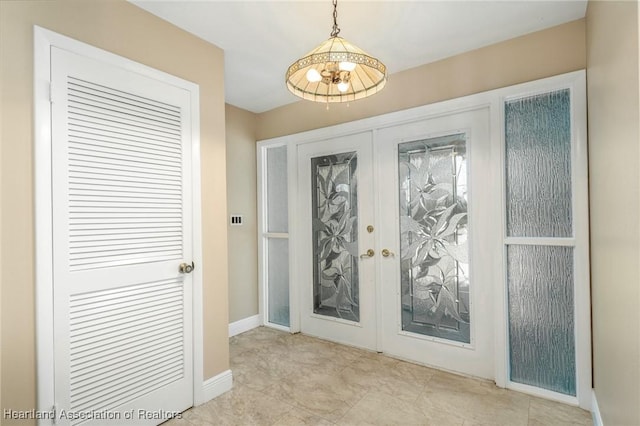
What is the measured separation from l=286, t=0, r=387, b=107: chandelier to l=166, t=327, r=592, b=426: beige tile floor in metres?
1.93

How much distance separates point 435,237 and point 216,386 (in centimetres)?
198

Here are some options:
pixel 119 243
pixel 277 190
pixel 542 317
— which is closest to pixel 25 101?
pixel 119 243

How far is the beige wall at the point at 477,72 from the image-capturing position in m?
2.11

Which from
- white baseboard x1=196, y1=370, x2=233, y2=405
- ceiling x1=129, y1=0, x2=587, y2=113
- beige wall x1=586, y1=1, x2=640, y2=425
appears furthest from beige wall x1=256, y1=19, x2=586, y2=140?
white baseboard x1=196, y1=370, x2=233, y2=405

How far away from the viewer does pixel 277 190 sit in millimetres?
3664

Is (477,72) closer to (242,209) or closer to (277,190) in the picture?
(277,190)

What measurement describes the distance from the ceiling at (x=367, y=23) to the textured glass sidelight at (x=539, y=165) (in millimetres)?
521

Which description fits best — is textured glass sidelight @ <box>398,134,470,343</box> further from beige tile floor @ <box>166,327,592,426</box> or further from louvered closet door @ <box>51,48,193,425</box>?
louvered closet door @ <box>51,48,193,425</box>

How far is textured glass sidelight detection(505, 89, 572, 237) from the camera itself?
6.92ft

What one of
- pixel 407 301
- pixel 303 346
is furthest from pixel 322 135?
pixel 303 346

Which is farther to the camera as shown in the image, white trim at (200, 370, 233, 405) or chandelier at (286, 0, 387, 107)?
white trim at (200, 370, 233, 405)

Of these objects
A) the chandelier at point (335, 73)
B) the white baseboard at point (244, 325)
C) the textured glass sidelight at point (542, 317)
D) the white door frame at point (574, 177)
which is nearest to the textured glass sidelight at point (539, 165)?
the white door frame at point (574, 177)

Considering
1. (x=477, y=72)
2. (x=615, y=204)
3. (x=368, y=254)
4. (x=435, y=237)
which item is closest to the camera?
(x=615, y=204)

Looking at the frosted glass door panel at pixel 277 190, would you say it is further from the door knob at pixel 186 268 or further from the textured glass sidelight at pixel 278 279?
the door knob at pixel 186 268
